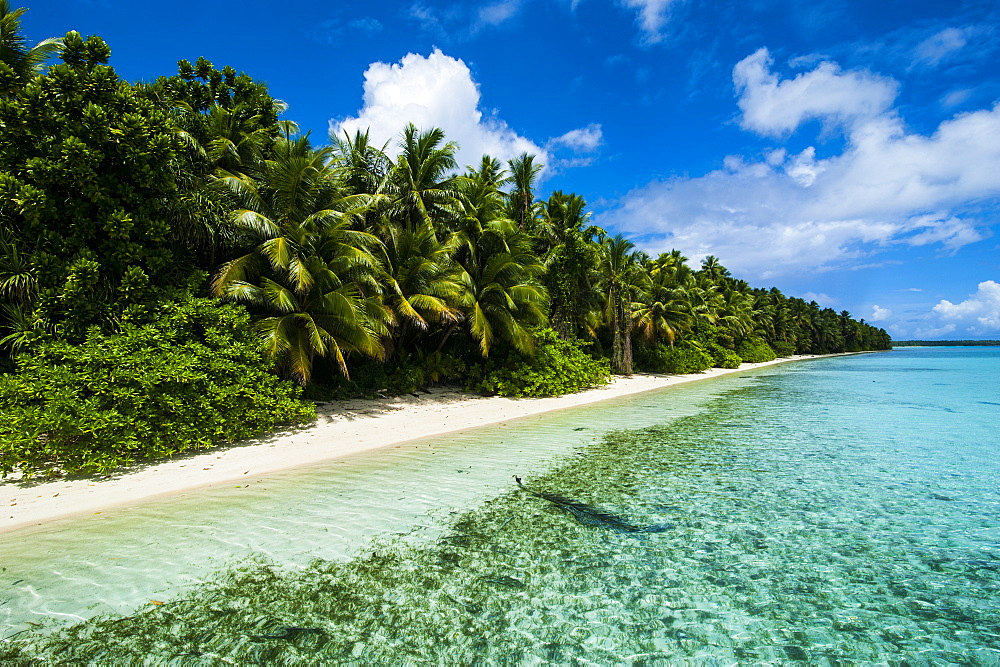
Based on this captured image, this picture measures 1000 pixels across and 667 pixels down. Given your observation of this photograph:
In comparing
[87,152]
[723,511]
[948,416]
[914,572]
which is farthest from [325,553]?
[948,416]

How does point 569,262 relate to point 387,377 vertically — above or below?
above

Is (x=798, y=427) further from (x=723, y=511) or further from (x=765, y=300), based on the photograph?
(x=765, y=300)

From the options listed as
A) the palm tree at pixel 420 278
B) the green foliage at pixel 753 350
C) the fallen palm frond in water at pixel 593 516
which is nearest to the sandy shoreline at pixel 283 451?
the palm tree at pixel 420 278

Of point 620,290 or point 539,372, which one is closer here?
point 539,372

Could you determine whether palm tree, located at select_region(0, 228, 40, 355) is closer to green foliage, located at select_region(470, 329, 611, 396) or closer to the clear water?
the clear water

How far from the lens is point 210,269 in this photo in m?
13.6

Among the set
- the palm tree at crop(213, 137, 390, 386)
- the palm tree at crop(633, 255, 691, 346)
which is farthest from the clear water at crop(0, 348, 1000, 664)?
the palm tree at crop(633, 255, 691, 346)

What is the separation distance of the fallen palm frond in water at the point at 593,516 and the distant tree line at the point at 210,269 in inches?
275

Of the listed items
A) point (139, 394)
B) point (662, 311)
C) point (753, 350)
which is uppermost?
point (662, 311)

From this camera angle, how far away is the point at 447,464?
9.28 meters

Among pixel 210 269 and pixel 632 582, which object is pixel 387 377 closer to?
pixel 210 269

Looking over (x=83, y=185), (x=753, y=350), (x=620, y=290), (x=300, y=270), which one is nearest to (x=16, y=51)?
(x=83, y=185)

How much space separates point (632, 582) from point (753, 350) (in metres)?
57.4

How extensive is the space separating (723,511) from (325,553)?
5.20 metres
